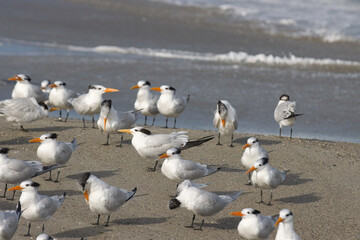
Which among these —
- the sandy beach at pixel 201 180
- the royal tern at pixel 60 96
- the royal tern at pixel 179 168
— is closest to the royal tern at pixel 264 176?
the sandy beach at pixel 201 180

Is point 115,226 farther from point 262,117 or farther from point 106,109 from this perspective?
point 262,117

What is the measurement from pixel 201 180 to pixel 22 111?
3.20 meters

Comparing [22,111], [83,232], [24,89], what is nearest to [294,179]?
[83,232]

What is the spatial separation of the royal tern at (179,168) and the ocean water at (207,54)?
10.9 ft

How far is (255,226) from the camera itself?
6469 mm

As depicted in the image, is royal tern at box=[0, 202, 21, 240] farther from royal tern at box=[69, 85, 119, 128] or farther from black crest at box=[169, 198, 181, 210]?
royal tern at box=[69, 85, 119, 128]

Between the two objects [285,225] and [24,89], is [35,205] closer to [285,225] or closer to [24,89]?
[285,225]

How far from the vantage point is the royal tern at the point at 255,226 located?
6.48m

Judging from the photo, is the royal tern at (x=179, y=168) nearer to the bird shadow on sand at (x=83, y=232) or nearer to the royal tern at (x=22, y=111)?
the bird shadow on sand at (x=83, y=232)

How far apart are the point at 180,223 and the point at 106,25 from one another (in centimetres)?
1404

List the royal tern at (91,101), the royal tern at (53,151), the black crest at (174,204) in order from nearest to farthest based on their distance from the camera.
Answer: the black crest at (174,204)
the royal tern at (53,151)
the royal tern at (91,101)

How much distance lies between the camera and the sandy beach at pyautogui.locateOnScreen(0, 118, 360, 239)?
23.1 ft

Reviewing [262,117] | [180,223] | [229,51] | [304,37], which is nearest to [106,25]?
[229,51]

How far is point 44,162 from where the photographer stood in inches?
330
